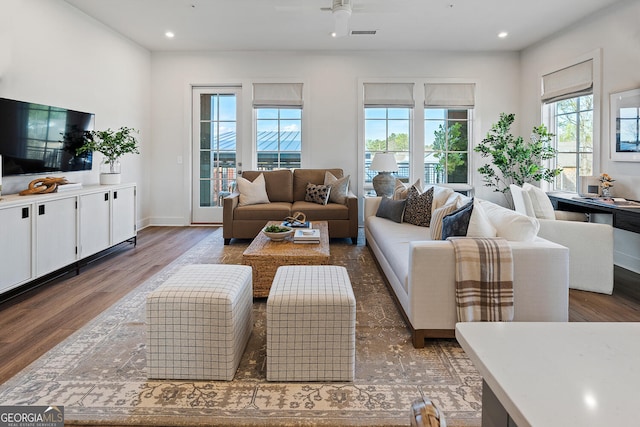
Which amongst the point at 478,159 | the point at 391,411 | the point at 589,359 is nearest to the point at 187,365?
the point at 391,411

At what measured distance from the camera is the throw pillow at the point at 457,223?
255 centimetres

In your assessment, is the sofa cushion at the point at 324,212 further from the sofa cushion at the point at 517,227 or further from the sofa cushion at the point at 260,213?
the sofa cushion at the point at 517,227

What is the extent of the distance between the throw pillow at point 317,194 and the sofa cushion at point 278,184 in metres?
0.28

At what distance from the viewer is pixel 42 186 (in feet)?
11.9

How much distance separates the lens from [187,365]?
1984 mm

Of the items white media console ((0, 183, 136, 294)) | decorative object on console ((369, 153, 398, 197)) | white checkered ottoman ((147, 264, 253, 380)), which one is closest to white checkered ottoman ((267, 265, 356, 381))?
white checkered ottoman ((147, 264, 253, 380))

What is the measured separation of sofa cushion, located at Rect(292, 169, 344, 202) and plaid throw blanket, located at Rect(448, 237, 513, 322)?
3731 mm

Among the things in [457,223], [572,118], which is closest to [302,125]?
[572,118]

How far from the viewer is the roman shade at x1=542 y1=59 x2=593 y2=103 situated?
4773 millimetres

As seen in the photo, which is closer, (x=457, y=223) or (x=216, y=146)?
(x=457, y=223)

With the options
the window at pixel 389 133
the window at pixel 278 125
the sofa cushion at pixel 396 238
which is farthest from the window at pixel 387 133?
the sofa cushion at pixel 396 238

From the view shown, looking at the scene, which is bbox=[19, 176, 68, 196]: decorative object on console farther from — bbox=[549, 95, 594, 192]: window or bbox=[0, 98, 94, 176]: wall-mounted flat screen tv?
bbox=[549, 95, 594, 192]: window

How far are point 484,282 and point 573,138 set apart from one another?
13.4 feet

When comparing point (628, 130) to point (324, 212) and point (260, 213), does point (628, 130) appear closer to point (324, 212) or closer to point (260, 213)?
point (324, 212)
